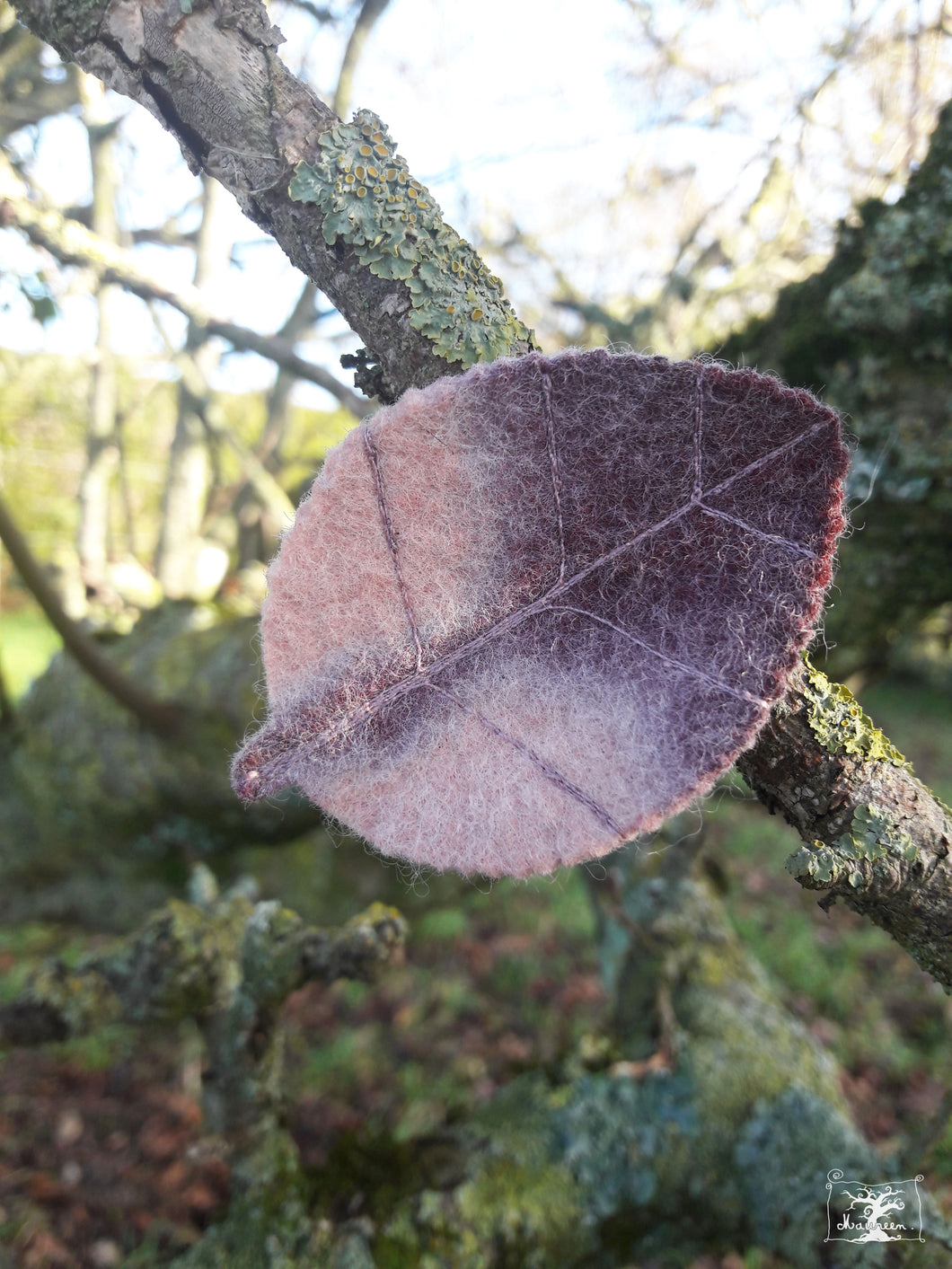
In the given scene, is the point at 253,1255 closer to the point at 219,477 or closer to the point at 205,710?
the point at 205,710

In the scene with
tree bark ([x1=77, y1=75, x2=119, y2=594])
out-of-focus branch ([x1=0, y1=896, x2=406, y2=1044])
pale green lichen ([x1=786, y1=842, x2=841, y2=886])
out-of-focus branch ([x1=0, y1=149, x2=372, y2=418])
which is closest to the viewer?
pale green lichen ([x1=786, y1=842, x2=841, y2=886])

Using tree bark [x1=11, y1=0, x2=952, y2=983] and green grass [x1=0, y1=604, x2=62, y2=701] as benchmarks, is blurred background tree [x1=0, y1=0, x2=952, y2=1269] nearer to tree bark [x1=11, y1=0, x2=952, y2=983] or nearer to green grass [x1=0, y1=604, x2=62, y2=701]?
tree bark [x1=11, y1=0, x2=952, y2=983]

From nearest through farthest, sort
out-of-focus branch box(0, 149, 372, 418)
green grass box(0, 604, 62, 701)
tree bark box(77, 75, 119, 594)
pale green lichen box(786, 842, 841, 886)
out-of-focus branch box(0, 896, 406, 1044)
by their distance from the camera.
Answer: pale green lichen box(786, 842, 841, 886)
out-of-focus branch box(0, 896, 406, 1044)
out-of-focus branch box(0, 149, 372, 418)
tree bark box(77, 75, 119, 594)
green grass box(0, 604, 62, 701)

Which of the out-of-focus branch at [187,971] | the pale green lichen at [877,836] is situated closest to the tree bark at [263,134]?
the pale green lichen at [877,836]

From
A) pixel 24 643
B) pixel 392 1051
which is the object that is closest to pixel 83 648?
pixel 392 1051

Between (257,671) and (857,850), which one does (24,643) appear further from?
(857,850)

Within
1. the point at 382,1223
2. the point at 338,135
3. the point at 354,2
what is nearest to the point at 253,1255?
the point at 382,1223

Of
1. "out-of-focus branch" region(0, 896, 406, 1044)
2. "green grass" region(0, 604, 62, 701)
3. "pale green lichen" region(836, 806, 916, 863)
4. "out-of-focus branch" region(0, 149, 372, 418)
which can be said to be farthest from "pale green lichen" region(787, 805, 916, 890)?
"green grass" region(0, 604, 62, 701)

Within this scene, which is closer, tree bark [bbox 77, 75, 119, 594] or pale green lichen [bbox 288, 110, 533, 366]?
pale green lichen [bbox 288, 110, 533, 366]
